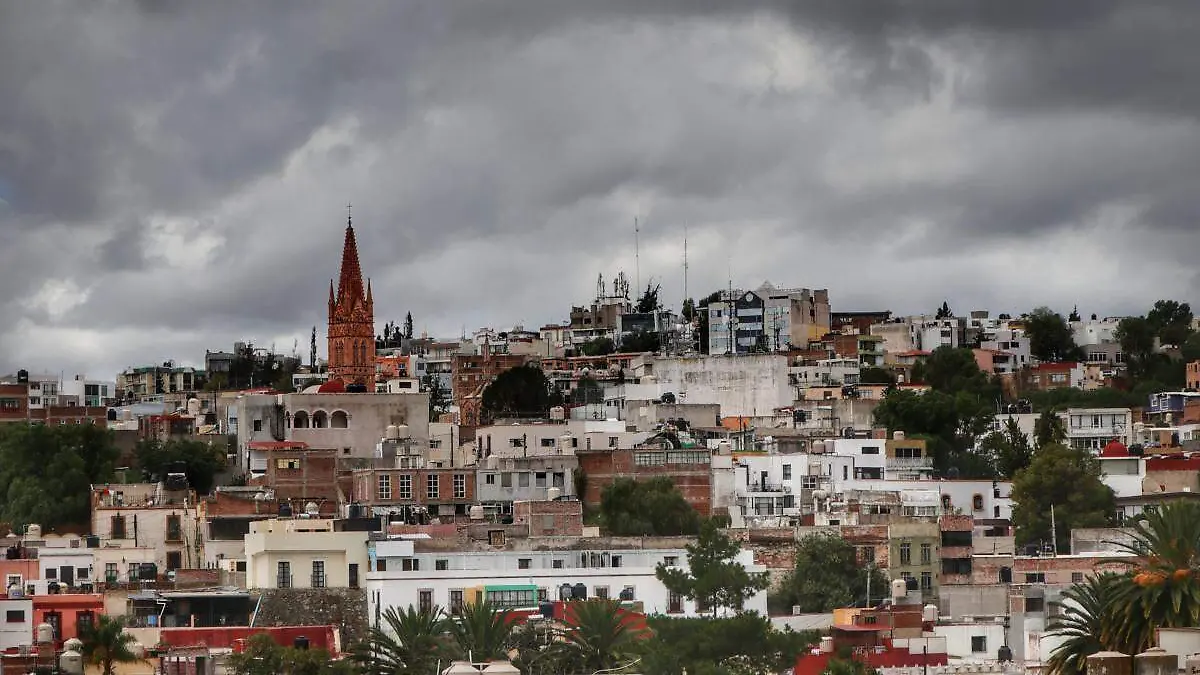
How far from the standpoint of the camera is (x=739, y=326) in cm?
16050

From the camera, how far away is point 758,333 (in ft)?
527

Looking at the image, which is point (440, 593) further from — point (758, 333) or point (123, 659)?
point (758, 333)

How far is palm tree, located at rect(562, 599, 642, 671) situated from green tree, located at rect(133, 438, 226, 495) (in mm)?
45817

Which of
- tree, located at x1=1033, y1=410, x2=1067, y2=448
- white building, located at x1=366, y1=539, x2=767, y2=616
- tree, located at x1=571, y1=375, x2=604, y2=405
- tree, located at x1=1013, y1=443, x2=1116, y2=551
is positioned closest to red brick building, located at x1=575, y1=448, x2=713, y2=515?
tree, located at x1=1013, y1=443, x2=1116, y2=551

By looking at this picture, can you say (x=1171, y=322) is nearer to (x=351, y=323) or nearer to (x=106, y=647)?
(x=351, y=323)

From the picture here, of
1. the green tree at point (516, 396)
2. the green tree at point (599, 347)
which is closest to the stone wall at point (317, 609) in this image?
the green tree at point (516, 396)

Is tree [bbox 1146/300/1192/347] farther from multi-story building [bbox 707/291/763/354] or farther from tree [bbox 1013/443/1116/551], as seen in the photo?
tree [bbox 1013/443/1116/551]

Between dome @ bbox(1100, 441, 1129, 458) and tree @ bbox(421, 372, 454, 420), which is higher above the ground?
tree @ bbox(421, 372, 454, 420)

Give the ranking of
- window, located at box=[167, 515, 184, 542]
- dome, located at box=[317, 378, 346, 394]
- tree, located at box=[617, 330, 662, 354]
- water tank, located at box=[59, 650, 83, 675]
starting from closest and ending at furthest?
water tank, located at box=[59, 650, 83, 675]
window, located at box=[167, 515, 184, 542]
dome, located at box=[317, 378, 346, 394]
tree, located at box=[617, 330, 662, 354]

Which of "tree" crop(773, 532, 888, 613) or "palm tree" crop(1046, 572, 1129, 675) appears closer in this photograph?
"palm tree" crop(1046, 572, 1129, 675)

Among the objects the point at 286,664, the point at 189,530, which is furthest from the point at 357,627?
the point at 189,530

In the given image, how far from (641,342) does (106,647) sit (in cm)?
11627

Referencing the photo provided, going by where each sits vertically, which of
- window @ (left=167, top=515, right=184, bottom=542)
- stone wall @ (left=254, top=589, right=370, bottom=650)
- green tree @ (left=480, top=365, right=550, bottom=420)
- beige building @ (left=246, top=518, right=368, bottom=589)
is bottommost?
stone wall @ (left=254, top=589, right=370, bottom=650)

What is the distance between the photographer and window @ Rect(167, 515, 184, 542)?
283ft
